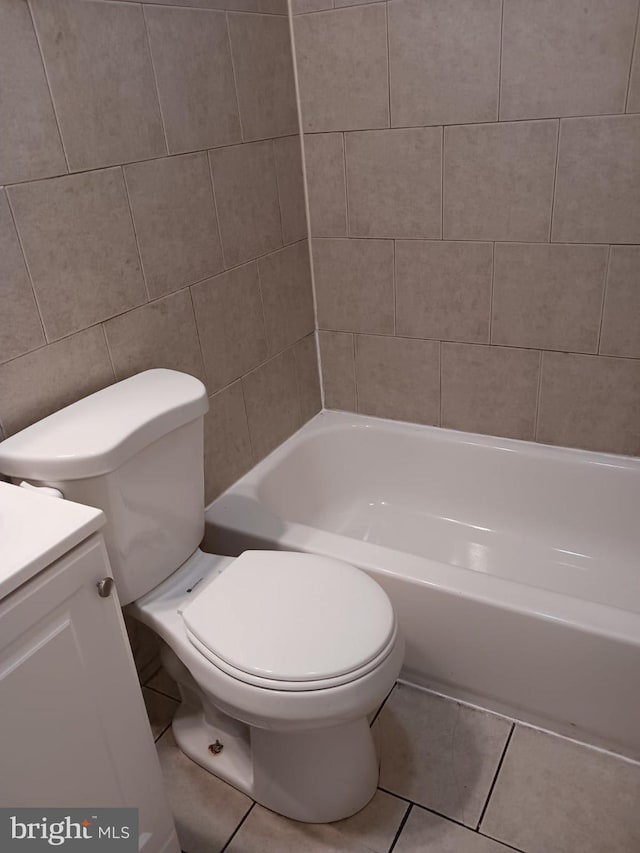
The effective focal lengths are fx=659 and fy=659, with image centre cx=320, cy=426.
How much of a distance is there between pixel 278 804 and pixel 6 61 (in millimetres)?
1564

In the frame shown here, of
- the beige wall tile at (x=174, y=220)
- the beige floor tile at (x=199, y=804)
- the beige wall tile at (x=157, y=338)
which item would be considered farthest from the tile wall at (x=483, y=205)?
the beige floor tile at (x=199, y=804)

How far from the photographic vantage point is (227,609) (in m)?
1.31

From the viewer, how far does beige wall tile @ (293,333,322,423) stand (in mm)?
2186

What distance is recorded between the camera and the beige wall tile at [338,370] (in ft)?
7.31

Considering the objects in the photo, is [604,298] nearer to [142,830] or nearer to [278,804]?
[278,804]

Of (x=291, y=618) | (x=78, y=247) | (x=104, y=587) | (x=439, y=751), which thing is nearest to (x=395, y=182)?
(x=78, y=247)

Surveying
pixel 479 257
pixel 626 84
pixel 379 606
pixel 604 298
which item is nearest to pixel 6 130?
Result: pixel 379 606

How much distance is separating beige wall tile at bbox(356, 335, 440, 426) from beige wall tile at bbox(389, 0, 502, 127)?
2.17ft

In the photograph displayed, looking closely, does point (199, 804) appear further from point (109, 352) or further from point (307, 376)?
point (307, 376)

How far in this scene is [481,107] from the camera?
67.1 inches

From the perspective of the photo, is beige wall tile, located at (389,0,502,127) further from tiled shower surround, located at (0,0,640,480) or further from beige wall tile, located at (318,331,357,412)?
beige wall tile, located at (318,331,357,412)

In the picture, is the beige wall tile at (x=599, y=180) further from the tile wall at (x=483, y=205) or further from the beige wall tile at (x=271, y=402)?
the beige wall tile at (x=271, y=402)

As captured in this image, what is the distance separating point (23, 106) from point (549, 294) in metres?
1.35
